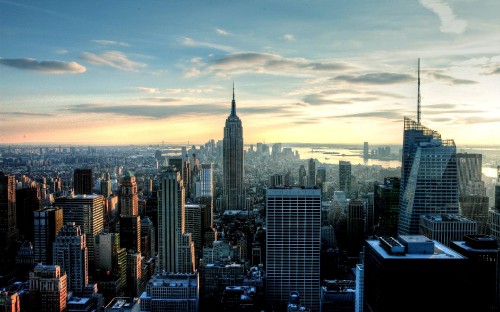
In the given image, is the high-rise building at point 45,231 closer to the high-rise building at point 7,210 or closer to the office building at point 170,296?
the high-rise building at point 7,210

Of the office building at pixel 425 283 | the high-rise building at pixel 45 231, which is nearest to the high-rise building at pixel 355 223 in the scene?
the high-rise building at pixel 45 231

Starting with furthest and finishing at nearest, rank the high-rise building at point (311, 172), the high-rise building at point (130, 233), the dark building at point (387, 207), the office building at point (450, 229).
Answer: the high-rise building at point (311, 172), the high-rise building at point (130, 233), the dark building at point (387, 207), the office building at point (450, 229)

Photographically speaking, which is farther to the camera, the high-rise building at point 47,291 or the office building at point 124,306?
the high-rise building at point 47,291

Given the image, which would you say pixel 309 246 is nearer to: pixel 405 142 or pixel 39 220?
pixel 405 142

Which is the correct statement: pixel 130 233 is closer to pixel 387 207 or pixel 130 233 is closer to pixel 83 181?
pixel 83 181

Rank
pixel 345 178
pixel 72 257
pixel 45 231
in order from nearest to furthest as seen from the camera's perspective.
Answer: pixel 72 257, pixel 45 231, pixel 345 178

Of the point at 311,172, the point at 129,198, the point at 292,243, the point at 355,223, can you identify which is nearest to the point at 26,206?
the point at 129,198

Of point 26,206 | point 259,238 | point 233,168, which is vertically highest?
point 233,168
